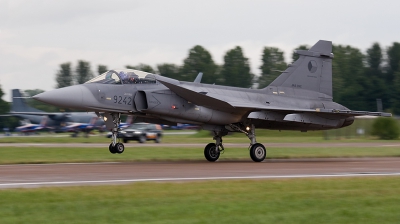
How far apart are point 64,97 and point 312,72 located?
8659mm

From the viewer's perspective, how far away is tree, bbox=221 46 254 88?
88250 mm

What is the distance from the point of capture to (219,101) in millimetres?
17547

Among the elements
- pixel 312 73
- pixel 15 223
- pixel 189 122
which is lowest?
pixel 15 223

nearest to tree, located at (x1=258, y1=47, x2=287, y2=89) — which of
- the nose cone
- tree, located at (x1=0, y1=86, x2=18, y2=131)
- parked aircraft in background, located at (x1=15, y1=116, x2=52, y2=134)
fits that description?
tree, located at (x1=0, y1=86, x2=18, y2=131)

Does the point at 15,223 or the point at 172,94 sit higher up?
the point at 172,94

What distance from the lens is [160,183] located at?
11.1m

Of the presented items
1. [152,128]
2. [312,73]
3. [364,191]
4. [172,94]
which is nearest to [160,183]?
[364,191]

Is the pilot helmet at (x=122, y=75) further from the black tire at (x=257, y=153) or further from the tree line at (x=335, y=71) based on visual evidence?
the tree line at (x=335, y=71)

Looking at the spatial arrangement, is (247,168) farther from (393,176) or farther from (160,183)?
(160,183)

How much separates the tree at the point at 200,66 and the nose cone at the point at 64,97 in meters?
69.1

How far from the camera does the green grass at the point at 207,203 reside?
778 cm

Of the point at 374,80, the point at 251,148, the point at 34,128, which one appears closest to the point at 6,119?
the point at 34,128

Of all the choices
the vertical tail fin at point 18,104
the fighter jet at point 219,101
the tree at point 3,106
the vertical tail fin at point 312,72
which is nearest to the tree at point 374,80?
the vertical tail fin at point 18,104

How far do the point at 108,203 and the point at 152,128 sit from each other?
31556mm
